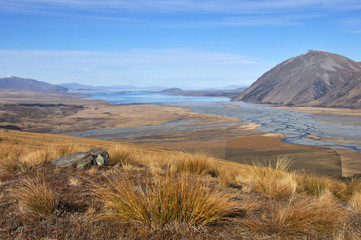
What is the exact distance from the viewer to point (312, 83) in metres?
142

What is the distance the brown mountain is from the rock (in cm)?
10747

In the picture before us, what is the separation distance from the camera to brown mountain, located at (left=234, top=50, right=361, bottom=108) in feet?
379

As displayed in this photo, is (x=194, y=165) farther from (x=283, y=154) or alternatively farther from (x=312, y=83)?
(x=312, y=83)

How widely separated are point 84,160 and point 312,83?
152 metres

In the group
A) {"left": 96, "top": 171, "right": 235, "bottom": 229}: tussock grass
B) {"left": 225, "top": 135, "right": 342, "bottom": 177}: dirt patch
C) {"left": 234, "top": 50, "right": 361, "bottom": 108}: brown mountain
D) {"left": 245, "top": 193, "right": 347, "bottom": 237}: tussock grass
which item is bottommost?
{"left": 225, "top": 135, "right": 342, "bottom": 177}: dirt patch

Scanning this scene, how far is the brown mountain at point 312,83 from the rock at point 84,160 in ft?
353

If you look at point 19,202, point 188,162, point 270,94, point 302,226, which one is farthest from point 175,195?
point 270,94

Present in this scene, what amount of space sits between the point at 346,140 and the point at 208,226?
145 ft

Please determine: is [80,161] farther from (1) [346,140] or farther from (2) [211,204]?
(1) [346,140]

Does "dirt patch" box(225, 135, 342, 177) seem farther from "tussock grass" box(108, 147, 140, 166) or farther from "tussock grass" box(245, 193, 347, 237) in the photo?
"tussock grass" box(245, 193, 347, 237)

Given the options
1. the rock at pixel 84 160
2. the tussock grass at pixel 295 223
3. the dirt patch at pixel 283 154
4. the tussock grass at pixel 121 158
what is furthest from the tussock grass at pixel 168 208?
the dirt patch at pixel 283 154

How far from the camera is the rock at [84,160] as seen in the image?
7462mm

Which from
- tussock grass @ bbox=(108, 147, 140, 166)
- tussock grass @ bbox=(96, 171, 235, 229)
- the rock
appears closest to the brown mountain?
tussock grass @ bbox=(108, 147, 140, 166)

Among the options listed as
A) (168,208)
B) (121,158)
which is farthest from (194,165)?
(168,208)
